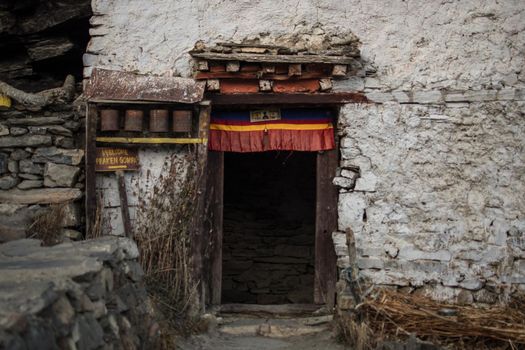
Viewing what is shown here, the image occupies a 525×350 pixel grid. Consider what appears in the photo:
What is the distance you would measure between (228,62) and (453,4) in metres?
2.20

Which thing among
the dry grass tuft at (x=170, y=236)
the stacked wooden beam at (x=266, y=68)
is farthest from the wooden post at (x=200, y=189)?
the stacked wooden beam at (x=266, y=68)

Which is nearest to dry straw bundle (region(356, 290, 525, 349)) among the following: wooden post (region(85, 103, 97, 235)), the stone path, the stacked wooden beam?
the stone path

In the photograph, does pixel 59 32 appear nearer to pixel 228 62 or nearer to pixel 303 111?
pixel 228 62

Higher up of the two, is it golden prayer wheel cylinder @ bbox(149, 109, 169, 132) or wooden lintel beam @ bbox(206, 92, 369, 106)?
wooden lintel beam @ bbox(206, 92, 369, 106)

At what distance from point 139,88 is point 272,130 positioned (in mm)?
1342

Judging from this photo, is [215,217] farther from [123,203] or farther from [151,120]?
[151,120]

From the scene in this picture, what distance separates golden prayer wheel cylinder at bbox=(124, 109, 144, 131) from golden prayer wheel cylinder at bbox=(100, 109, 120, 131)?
0.33ft

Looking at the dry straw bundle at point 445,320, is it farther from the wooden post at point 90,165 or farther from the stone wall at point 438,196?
the wooden post at point 90,165

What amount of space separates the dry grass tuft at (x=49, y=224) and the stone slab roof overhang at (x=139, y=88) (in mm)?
1082

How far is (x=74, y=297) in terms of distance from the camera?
3.21 meters

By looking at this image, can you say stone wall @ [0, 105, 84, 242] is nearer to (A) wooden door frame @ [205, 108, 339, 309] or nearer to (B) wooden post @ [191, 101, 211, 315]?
(B) wooden post @ [191, 101, 211, 315]

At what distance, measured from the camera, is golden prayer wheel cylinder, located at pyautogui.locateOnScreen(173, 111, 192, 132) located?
6090 millimetres

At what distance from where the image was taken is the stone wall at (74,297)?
2.65 m

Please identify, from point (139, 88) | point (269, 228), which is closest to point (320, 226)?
point (139, 88)
